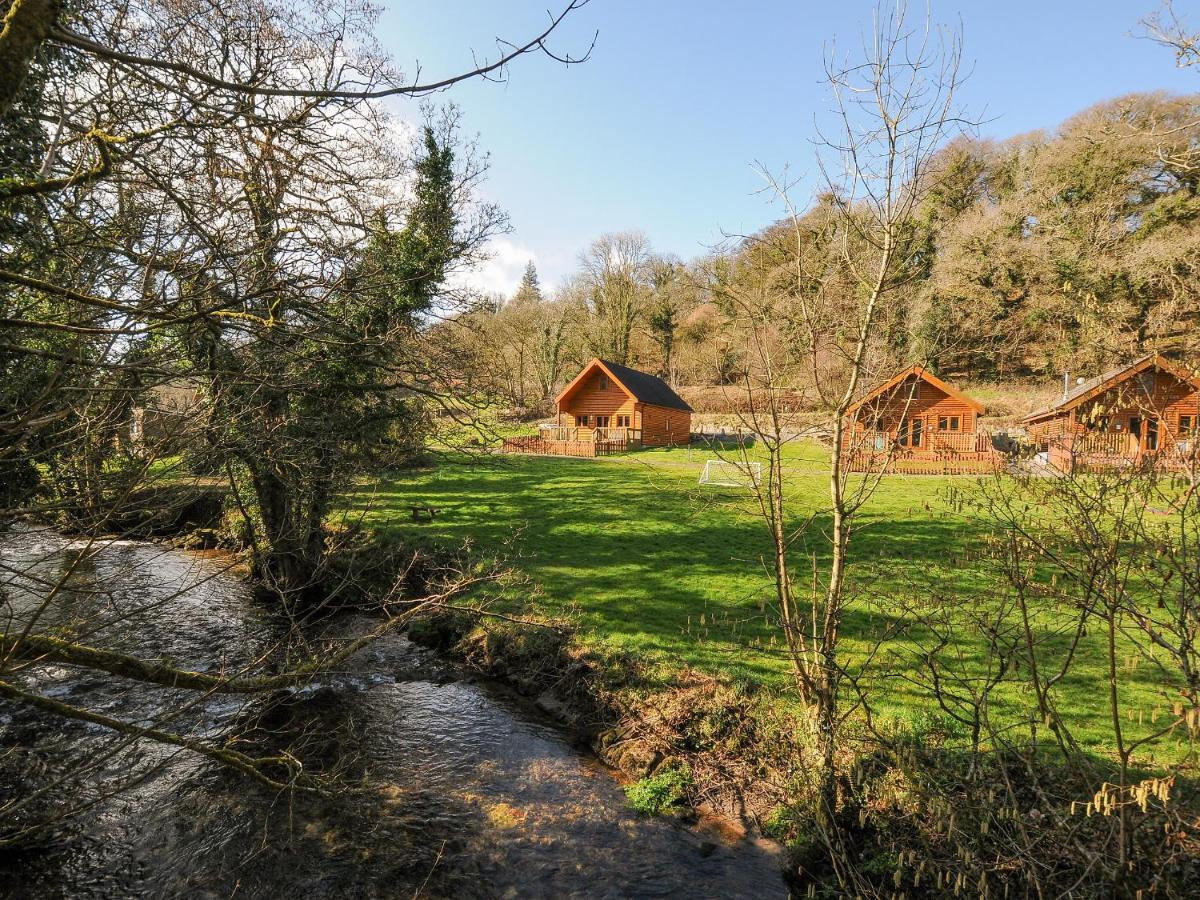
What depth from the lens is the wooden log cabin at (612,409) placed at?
34.7 m

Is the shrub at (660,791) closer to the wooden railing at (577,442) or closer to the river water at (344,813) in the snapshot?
the river water at (344,813)

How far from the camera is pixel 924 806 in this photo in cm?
514

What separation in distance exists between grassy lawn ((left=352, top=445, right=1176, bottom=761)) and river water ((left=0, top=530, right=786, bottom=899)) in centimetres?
198

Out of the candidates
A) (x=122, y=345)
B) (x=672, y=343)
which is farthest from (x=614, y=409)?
(x=122, y=345)

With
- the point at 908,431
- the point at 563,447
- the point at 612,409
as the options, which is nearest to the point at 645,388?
the point at 612,409

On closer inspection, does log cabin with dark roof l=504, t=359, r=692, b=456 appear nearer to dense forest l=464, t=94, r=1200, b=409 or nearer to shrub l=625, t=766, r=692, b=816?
dense forest l=464, t=94, r=1200, b=409

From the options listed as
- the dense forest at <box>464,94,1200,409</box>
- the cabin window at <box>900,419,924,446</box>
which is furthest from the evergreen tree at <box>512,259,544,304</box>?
the cabin window at <box>900,419,924,446</box>

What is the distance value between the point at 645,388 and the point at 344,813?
106 feet

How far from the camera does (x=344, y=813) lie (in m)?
6.18

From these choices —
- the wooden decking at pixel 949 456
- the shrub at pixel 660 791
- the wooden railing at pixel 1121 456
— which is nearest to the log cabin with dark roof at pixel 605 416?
the wooden decking at pixel 949 456

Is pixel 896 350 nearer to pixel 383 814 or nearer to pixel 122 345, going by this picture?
pixel 122 345

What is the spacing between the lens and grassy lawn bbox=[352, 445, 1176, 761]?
22.3 ft

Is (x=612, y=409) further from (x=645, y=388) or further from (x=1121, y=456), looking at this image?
(x=1121, y=456)

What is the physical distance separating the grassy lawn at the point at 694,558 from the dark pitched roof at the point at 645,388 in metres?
13.4
